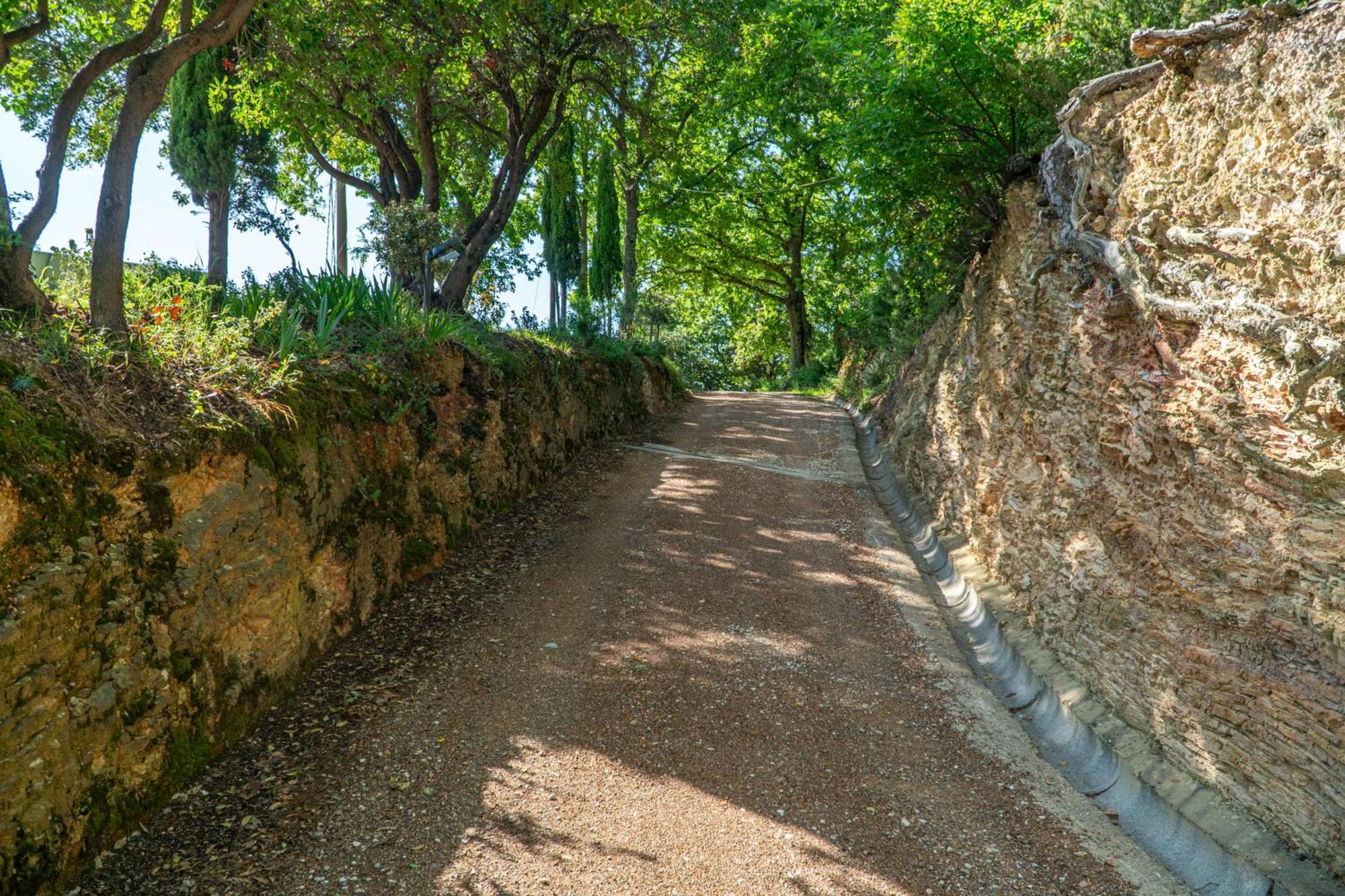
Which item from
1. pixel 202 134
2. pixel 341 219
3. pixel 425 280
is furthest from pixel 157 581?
pixel 341 219

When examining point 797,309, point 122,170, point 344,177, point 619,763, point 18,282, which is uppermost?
point 344,177

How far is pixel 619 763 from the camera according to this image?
4305 millimetres

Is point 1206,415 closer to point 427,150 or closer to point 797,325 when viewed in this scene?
point 427,150

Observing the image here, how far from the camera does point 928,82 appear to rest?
7738 mm

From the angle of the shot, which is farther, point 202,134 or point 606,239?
point 606,239

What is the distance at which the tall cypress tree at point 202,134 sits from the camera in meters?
11.4

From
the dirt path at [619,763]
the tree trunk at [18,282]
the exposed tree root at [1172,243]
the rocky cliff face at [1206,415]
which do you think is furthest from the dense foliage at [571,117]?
the dirt path at [619,763]

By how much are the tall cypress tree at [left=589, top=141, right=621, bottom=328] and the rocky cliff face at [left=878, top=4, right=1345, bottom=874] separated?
14.8 m

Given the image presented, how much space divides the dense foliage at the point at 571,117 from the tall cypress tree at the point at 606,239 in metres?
0.08

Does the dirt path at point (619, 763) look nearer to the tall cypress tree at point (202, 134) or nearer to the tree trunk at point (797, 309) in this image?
the tall cypress tree at point (202, 134)

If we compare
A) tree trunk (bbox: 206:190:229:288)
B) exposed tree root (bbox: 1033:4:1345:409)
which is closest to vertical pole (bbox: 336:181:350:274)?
tree trunk (bbox: 206:190:229:288)

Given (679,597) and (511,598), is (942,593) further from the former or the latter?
(511,598)

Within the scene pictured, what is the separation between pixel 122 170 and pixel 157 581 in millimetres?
2700

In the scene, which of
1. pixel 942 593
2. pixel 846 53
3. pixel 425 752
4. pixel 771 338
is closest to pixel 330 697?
pixel 425 752
